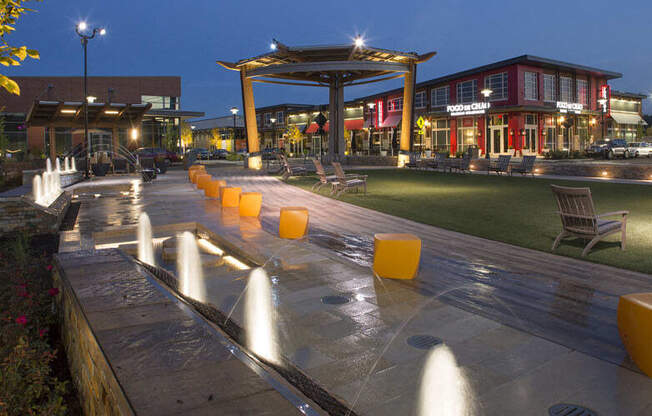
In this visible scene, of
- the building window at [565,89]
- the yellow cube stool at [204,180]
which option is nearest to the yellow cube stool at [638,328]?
the yellow cube stool at [204,180]

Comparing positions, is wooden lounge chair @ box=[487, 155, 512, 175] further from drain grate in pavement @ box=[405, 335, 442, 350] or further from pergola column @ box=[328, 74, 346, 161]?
drain grate in pavement @ box=[405, 335, 442, 350]

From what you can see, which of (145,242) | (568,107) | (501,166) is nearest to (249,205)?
(145,242)

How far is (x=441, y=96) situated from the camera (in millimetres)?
50656

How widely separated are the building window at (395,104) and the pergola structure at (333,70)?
18.0 metres

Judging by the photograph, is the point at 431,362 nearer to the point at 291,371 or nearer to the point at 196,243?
the point at 291,371

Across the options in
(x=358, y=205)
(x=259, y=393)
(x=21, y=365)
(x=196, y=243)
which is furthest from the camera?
(x=358, y=205)

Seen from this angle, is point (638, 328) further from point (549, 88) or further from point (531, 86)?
point (549, 88)

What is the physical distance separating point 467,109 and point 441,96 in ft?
24.3

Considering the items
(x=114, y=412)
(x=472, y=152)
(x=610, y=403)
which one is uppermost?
(x=472, y=152)

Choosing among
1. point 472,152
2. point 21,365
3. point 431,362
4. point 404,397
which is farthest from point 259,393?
point 472,152

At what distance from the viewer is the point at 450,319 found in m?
4.84

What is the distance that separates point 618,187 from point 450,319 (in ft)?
54.2

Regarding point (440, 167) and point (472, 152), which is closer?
point (440, 167)

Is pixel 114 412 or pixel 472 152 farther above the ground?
pixel 472 152
